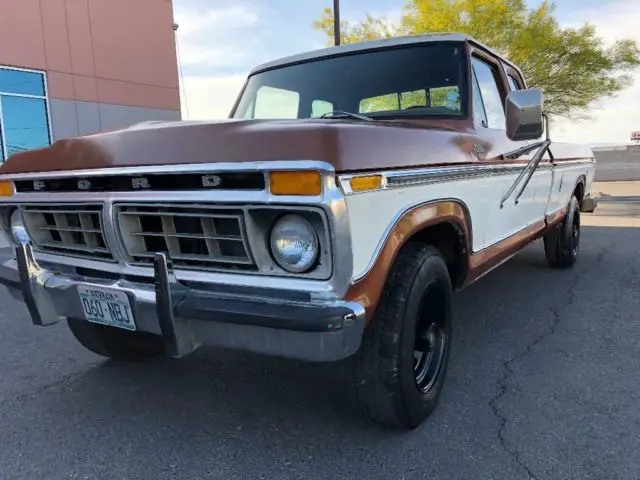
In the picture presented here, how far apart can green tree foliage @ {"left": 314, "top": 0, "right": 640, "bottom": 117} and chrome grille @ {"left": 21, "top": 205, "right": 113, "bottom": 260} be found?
1713 cm

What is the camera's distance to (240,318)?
198cm

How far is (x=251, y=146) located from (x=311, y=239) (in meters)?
0.40

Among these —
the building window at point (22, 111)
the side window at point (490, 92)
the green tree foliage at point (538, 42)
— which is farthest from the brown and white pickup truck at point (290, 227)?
the green tree foliage at point (538, 42)

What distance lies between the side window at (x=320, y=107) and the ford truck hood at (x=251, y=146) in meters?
0.99

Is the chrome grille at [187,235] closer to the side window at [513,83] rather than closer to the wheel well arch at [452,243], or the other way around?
the wheel well arch at [452,243]

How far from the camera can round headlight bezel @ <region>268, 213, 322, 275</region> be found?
6.38 feet

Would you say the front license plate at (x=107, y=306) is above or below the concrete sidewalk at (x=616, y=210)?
above

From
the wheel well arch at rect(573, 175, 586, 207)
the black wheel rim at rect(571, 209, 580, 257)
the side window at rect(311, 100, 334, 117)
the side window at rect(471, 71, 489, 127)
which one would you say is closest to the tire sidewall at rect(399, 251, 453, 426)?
the side window at rect(471, 71, 489, 127)

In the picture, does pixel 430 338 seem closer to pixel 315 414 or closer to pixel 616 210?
pixel 315 414

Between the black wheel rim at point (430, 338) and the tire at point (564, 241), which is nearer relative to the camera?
the black wheel rim at point (430, 338)

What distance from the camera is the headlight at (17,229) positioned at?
112 inches

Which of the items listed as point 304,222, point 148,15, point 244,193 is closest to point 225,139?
point 244,193

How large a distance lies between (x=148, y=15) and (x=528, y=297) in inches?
477

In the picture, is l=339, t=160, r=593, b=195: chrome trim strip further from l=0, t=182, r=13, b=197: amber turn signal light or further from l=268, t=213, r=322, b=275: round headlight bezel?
l=0, t=182, r=13, b=197: amber turn signal light
